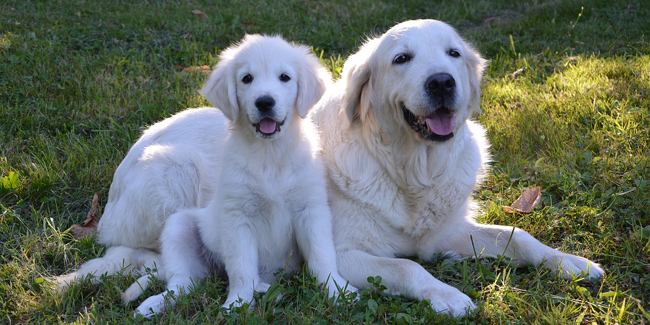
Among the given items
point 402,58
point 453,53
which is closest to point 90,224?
point 402,58

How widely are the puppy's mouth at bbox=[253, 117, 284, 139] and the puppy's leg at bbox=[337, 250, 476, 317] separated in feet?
2.45

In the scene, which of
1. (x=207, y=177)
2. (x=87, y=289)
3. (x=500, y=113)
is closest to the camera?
(x=87, y=289)

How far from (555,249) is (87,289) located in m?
2.41

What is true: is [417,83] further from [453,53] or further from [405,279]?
[405,279]

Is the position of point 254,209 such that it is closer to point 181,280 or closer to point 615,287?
point 181,280

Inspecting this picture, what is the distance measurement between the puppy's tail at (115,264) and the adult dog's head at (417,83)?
137cm

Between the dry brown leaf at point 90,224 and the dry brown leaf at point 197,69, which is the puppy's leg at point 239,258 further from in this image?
the dry brown leaf at point 197,69

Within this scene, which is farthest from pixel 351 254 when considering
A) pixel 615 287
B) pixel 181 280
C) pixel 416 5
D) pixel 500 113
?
pixel 416 5

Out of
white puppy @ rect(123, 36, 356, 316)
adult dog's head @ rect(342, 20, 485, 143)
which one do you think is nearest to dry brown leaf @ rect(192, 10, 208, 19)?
white puppy @ rect(123, 36, 356, 316)

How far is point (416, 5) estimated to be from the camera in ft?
25.1

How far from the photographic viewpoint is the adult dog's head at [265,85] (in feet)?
9.27

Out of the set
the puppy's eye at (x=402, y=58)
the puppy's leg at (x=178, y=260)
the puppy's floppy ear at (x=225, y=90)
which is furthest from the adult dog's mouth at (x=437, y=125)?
the puppy's leg at (x=178, y=260)

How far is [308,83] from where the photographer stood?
302 cm

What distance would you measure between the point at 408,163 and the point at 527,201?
0.92 metres
